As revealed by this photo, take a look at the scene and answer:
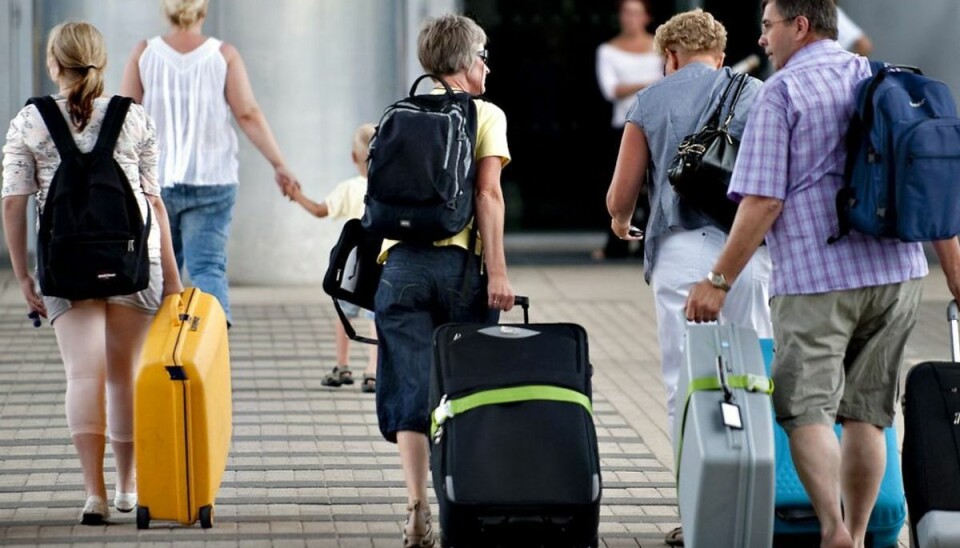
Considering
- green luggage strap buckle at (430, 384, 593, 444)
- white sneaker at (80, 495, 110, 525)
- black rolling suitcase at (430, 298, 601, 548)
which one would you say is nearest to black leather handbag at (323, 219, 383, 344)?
black rolling suitcase at (430, 298, 601, 548)

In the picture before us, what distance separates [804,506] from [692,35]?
1.54 metres

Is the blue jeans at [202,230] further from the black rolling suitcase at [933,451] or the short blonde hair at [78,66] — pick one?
the black rolling suitcase at [933,451]

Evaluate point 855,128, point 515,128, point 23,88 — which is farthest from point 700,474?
point 515,128

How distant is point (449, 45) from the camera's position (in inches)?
223

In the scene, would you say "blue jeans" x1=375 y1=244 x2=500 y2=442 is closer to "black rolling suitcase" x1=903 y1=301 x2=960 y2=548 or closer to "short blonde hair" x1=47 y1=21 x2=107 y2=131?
"short blonde hair" x1=47 y1=21 x2=107 y2=131

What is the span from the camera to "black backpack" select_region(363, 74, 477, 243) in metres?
5.50

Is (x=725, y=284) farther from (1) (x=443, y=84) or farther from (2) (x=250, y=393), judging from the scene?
(2) (x=250, y=393)

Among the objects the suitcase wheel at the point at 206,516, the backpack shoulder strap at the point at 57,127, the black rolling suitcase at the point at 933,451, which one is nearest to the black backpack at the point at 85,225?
the backpack shoulder strap at the point at 57,127

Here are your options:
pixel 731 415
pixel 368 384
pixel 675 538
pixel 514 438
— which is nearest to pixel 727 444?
pixel 731 415

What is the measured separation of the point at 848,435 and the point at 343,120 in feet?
25.4

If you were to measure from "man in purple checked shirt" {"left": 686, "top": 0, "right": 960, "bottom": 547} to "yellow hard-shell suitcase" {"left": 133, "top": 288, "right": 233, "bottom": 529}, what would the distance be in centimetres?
155

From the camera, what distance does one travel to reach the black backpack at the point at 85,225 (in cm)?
573

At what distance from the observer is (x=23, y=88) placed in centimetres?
1322

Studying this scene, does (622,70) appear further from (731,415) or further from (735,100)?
(731,415)
